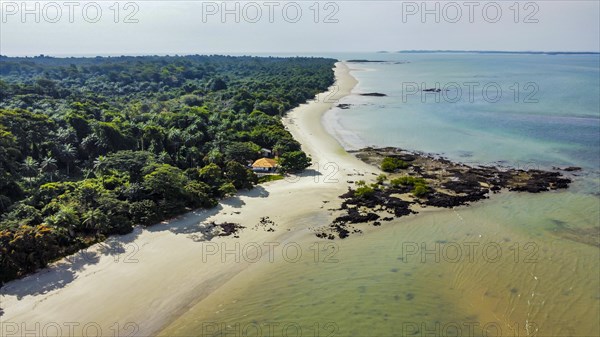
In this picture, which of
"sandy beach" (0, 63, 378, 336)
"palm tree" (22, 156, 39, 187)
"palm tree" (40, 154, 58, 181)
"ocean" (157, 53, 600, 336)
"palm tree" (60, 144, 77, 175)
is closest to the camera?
"sandy beach" (0, 63, 378, 336)

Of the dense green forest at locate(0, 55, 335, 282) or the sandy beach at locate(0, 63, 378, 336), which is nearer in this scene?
the sandy beach at locate(0, 63, 378, 336)

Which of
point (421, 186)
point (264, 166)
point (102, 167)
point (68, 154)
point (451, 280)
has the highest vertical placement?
point (68, 154)

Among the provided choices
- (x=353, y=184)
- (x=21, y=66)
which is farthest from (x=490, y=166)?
(x=21, y=66)

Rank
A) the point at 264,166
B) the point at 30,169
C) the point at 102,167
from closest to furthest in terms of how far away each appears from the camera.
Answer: the point at 30,169 < the point at 102,167 < the point at 264,166

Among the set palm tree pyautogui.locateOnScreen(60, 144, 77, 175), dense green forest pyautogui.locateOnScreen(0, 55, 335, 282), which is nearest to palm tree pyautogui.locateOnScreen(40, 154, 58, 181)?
dense green forest pyautogui.locateOnScreen(0, 55, 335, 282)

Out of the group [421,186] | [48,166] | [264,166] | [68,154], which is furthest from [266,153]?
[48,166]

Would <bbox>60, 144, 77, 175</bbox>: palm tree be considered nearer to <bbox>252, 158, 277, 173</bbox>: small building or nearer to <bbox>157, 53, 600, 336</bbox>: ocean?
<bbox>252, 158, 277, 173</bbox>: small building

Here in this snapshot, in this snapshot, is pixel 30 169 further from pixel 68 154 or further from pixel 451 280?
pixel 451 280
